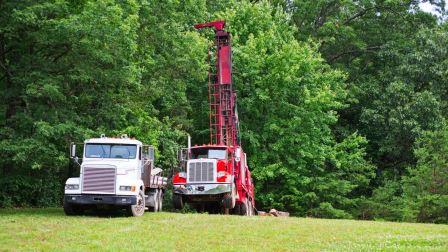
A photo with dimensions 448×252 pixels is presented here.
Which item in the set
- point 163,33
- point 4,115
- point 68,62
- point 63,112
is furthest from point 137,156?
point 163,33

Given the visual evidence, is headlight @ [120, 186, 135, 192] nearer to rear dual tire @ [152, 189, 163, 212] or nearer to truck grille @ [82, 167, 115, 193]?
truck grille @ [82, 167, 115, 193]

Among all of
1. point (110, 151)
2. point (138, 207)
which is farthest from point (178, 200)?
point (110, 151)

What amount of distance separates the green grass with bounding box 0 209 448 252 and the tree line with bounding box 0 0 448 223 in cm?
573

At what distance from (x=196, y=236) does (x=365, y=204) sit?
23689mm

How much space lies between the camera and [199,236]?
14.1 meters

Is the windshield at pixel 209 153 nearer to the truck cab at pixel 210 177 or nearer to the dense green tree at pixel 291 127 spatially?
the truck cab at pixel 210 177

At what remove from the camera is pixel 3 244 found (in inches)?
486

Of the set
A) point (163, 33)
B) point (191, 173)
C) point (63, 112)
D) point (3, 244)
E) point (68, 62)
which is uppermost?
point (163, 33)

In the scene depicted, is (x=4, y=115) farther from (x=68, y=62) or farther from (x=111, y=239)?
(x=111, y=239)

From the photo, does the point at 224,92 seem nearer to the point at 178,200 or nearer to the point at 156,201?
the point at 178,200

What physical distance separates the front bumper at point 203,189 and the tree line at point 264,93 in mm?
3331

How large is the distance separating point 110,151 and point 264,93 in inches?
604

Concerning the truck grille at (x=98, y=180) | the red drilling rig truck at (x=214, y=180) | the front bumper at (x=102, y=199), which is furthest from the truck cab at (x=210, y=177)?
the truck grille at (x=98, y=180)

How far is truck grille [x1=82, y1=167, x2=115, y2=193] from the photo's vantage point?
65.1 ft
